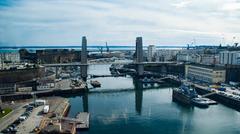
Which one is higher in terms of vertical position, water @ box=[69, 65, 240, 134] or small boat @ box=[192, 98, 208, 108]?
small boat @ box=[192, 98, 208, 108]

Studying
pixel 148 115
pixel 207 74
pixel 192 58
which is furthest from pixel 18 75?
pixel 192 58

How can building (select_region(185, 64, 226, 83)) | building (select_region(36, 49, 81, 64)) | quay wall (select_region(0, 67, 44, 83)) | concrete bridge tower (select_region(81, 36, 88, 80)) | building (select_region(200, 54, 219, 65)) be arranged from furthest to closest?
building (select_region(36, 49, 81, 64)) < building (select_region(200, 54, 219, 65)) < concrete bridge tower (select_region(81, 36, 88, 80)) < building (select_region(185, 64, 226, 83)) < quay wall (select_region(0, 67, 44, 83))

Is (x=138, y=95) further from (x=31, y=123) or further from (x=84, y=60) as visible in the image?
(x=84, y=60)

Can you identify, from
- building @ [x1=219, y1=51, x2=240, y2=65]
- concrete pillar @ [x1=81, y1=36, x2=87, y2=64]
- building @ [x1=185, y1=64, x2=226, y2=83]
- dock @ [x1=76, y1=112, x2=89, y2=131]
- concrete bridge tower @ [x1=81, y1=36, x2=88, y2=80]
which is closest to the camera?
dock @ [x1=76, y1=112, x2=89, y2=131]

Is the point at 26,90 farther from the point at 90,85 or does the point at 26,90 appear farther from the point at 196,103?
the point at 196,103

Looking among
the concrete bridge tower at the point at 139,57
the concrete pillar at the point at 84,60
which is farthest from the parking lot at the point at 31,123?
the concrete bridge tower at the point at 139,57

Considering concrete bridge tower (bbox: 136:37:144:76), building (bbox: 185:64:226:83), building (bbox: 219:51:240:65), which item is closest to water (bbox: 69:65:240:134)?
building (bbox: 185:64:226:83)

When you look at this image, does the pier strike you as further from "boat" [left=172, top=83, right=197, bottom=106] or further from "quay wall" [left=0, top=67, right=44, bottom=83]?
"quay wall" [left=0, top=67, right=44, bottom=83]

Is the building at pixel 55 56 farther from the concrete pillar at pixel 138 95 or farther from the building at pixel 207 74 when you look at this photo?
the building at pixel 207 74
